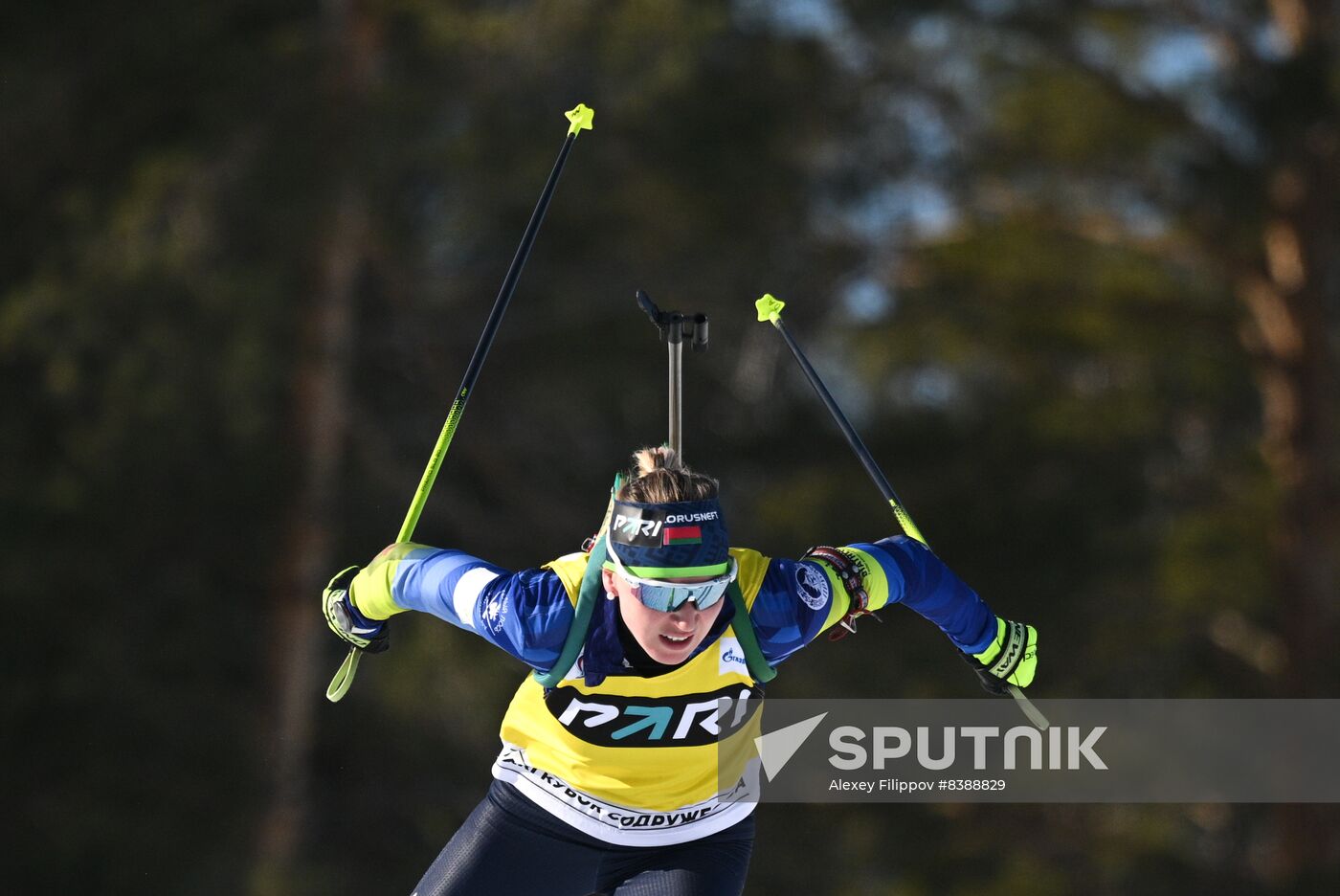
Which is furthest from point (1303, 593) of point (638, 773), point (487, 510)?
point (638, 773)

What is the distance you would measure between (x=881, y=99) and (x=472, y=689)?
515 centimetres

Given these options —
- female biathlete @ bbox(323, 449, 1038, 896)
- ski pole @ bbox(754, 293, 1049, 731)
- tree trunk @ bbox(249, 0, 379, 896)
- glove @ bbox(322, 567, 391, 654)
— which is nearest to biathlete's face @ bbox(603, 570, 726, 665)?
female biathlete @ bbox(323, 449, 1038, 896)

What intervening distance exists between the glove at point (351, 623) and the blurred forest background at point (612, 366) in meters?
7.71

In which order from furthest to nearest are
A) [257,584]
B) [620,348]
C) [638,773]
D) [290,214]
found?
[620,348] → [257,584] → [290,214] → [638,773]

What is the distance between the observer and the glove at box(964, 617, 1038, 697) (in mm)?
4918

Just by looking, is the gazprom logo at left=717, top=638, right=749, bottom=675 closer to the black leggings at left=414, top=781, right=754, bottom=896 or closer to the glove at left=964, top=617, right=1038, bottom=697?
the black leggings at left=414, top=781, right=754, bottom=896

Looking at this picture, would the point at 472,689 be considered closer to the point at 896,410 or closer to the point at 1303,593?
the point at 896,410

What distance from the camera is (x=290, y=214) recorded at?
12.4 metres

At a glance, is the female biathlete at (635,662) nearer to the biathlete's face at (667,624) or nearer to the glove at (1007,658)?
the biathlete's face at (667,624)

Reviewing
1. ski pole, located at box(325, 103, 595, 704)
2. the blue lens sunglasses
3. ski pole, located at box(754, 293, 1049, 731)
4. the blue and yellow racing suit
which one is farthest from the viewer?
ski pole, located at box(754, 293, 1049, 731)

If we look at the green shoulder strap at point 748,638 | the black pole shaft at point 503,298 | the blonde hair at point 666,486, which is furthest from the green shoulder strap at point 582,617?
the black pole shaft at point 503,298

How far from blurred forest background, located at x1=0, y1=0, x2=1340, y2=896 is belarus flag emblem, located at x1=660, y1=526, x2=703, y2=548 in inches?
321

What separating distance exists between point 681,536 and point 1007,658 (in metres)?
1.11

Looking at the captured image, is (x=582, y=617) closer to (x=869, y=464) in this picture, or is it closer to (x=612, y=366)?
(x=869, y=464)
